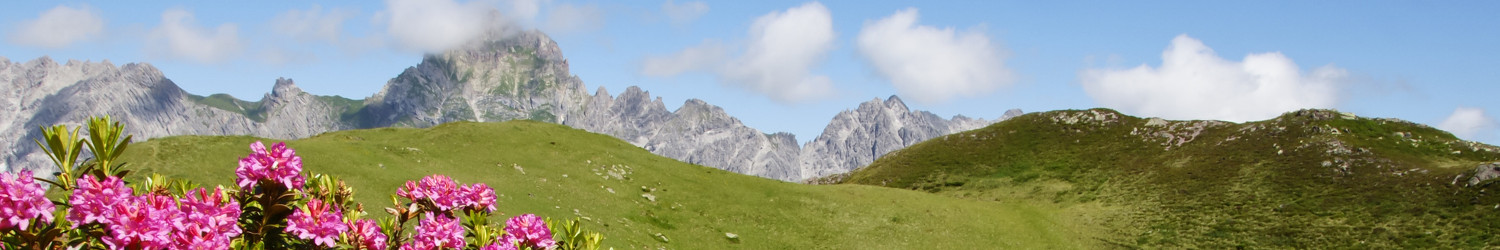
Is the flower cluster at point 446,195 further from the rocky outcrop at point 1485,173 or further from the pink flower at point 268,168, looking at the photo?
the rocky outcrop at point 1485,173

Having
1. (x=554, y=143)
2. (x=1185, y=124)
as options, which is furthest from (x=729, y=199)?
(x=1185, y=124)

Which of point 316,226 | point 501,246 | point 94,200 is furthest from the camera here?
point 501,246

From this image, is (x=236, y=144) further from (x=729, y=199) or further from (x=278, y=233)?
(x=278, y=233)

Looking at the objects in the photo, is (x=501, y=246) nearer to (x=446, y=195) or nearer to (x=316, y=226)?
(x=446, y=195)

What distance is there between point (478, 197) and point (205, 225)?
3.52 metres

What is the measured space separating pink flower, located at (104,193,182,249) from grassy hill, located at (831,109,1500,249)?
53863mm

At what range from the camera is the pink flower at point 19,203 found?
6762 millimetres

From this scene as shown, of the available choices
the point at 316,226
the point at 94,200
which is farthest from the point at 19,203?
the point at 316,226

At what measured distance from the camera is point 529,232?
402 inches

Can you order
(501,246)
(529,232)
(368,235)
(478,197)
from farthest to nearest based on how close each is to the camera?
(478,197)
(529,232)
(501,246)
(368,235)

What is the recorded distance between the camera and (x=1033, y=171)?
76438 millimetres

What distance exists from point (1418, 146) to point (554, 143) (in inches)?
2806

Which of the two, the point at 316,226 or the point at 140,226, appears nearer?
the point at 140,226

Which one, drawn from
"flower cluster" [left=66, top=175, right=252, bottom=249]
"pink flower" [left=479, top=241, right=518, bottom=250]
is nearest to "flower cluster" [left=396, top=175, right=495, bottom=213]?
"pink flower" [left=479, top=241, right=518, bottom=250]
